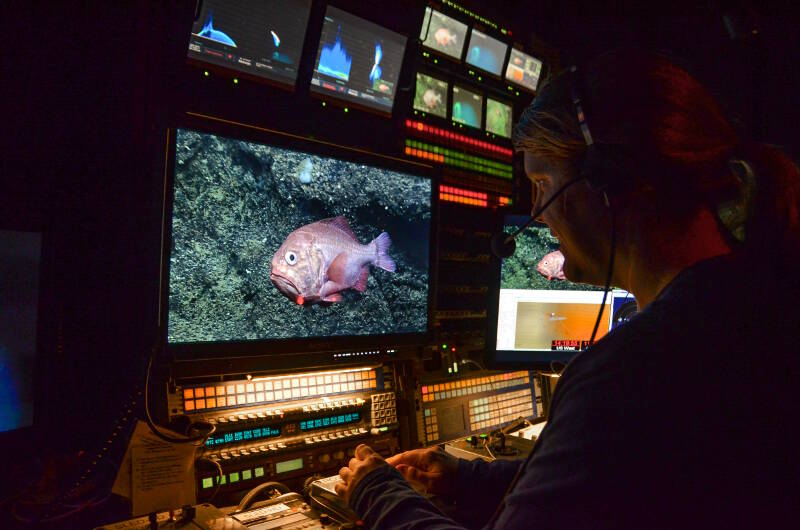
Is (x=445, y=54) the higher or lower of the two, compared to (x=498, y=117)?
higher

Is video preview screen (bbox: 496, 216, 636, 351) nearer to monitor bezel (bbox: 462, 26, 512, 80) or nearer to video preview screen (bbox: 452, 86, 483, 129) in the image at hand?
video preview screen (bbox: 452, 86, 483, 129)

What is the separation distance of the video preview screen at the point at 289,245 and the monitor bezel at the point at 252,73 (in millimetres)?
264

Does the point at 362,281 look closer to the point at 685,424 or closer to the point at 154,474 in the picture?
the point at 154,474

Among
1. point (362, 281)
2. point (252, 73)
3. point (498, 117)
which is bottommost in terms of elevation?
point (362, 281)

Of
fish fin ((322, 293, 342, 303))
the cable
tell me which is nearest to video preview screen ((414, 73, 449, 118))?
fish fin ((322, 293, 342, 303))

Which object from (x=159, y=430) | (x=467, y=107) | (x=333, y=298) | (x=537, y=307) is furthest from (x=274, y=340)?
(x=467, y=107)

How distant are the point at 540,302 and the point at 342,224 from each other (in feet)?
2.59

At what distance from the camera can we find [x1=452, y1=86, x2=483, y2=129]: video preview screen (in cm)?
185

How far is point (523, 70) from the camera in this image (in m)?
2.09

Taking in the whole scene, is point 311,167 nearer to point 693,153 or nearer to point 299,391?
point 299,391

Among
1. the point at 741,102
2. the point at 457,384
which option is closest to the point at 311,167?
the point at 457,384

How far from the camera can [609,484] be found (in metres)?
0.53

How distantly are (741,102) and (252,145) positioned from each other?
292cm

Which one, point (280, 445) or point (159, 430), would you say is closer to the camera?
point (159, 430)
